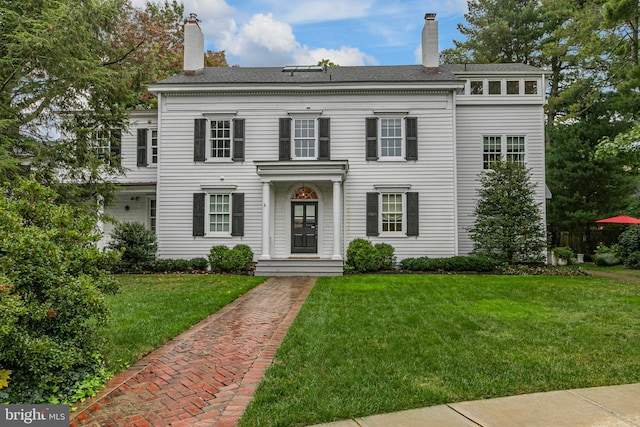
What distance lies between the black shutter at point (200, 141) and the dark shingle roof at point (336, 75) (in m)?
1.52

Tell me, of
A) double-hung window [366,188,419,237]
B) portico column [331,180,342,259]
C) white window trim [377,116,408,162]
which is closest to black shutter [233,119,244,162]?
portico column [331,180,342,259]

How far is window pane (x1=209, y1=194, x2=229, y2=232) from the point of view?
15352 millimetres

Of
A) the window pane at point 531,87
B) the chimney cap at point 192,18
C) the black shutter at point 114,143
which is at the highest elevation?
the chimney cap at point 192,18

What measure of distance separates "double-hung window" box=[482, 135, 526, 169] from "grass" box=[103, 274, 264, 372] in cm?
1026

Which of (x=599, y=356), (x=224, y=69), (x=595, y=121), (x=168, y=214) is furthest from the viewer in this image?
(x=595, y=121)

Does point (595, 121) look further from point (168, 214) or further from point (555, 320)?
point (168, 214)

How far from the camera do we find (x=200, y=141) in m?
15.4

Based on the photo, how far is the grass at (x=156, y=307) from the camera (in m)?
5.20

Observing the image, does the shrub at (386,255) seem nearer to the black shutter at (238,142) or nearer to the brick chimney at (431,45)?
the black shutter at (238,142)

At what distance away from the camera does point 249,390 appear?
3877 mm

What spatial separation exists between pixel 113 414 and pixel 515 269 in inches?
534

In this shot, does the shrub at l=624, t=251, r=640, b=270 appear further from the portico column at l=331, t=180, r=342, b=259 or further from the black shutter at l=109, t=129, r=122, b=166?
the black shutter at l=109, t=129, r=122, b=166

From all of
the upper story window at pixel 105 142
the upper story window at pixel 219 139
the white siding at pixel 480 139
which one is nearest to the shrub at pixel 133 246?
the upper story window at pixel 105 142

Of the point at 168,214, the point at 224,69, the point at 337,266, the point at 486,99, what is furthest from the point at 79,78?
the point at 486,99
